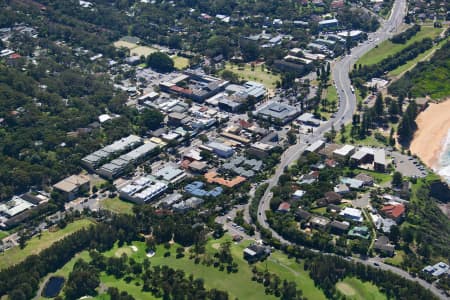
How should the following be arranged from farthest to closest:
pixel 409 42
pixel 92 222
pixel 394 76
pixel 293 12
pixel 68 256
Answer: pixel 293 12, pixel 409 42, pixel 394 76, pixel 92 222, pixel 68 256

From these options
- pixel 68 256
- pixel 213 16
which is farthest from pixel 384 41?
pixel 68 256

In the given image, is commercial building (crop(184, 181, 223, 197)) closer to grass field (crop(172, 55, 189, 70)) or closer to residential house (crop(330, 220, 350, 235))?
residential house (crop(330, 220, 350, 235))

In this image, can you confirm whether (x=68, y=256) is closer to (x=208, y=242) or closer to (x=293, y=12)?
(x=208, y=242)

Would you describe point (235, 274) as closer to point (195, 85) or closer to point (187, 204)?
point (187, 204)

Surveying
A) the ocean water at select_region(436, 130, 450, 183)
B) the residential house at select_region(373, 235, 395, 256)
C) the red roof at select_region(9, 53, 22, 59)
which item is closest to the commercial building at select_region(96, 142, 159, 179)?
the residential house at select_region(373, 235, 395, 256)

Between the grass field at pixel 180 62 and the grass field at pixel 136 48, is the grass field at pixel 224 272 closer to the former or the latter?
the grass field at pixel 180 62

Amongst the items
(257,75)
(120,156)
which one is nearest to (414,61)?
(257,75)

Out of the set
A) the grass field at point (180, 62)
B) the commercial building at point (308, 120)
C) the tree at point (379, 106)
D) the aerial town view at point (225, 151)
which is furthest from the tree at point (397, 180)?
the grass field at point (180, 62)
